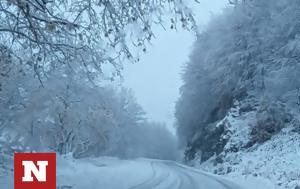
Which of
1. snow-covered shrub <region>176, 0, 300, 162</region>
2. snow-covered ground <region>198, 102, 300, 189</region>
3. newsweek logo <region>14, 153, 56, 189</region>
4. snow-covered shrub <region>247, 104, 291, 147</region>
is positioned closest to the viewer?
newsweek logo <region>14, 153, 56, 189</region>

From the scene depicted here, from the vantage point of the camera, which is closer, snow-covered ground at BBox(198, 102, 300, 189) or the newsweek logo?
the newsweek logo

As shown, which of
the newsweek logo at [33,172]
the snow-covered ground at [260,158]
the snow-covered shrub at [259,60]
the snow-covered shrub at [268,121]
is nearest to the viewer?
the newsweek logo at [33,172]

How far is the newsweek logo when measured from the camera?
6.74 metres

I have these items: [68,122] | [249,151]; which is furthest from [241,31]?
[68,122]

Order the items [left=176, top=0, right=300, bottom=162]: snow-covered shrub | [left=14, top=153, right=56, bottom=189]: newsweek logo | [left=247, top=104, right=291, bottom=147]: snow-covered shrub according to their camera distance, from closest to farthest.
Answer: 1. [left=14, top=153, right=56, bottom=189]: newsweek logo
2. [left=176, top=0, right=300, bottom=162]: snow-covered shrub
3. [left=247, top=104, right=291, bottom=147]: snow-covered shrub

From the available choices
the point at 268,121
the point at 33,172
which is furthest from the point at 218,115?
the point at 33,172

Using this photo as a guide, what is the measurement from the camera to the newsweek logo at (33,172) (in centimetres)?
674

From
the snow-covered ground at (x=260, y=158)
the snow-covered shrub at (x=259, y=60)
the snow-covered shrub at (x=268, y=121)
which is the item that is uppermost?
the snow-covered shrub at (x=259, y=60)

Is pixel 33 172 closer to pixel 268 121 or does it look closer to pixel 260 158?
pixel 260 158

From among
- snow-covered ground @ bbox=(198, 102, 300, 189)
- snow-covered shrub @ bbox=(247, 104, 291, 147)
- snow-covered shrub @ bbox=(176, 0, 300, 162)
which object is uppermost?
snow-covered shrub @ bbox=(176, 0, 300, 162)

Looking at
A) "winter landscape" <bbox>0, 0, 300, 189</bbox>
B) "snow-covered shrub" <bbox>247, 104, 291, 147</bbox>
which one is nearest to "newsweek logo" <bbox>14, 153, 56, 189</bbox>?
"winter landscape" <bbox>0, 0, 300, 189</bbox>

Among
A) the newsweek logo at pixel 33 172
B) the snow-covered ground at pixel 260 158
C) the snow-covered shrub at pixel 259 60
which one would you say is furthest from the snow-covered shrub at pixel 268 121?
the newsweek logo at pixel 33 172

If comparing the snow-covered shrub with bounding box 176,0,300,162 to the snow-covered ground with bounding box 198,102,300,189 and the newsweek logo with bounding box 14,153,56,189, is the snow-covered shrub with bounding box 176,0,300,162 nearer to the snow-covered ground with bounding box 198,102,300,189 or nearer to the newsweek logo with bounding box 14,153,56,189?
the snow-covered ground with bounding box 198,102,300,189

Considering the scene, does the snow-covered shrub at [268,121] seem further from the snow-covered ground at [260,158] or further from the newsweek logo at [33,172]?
the newsweek logo at [33,172]
